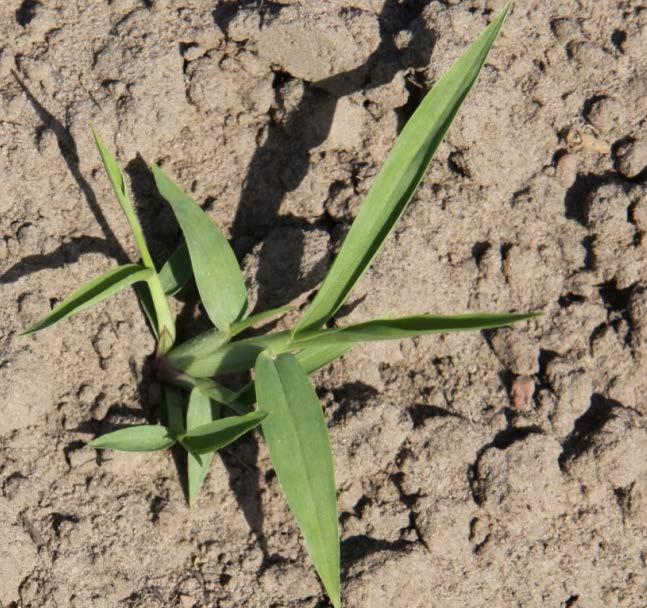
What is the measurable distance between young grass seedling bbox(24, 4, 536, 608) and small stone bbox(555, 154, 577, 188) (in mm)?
464

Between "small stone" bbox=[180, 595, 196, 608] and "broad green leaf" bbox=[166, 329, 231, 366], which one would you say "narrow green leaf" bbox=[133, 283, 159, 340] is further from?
"small stone" bbox=[180, 595, 196, 608]

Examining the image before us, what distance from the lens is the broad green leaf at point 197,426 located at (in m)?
1.74

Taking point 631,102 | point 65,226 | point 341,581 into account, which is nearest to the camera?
point 341,581

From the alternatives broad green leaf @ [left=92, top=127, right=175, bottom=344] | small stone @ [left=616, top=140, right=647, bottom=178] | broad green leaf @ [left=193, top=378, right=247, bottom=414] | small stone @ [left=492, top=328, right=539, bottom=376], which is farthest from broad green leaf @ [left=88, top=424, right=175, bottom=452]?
small stone @ [left=616, top=140, right=647, bottom=178]

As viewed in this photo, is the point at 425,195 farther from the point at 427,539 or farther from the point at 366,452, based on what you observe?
the point at 427,539

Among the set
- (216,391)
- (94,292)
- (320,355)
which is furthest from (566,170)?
(94,292)

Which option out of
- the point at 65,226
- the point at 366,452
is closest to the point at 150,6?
the point at 65,226

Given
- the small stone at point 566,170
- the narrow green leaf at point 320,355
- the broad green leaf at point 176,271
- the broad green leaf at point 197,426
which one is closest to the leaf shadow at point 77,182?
the broad green leaf at point 176,271

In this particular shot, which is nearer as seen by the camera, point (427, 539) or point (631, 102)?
point (427, 539)

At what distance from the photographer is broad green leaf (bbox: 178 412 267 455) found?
1.53 m

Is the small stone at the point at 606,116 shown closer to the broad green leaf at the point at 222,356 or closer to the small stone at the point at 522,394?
the small stone at the point at 522,394

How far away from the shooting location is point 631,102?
78.5 inches

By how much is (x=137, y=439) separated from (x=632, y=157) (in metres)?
1.28

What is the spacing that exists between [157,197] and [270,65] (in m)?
0.41
